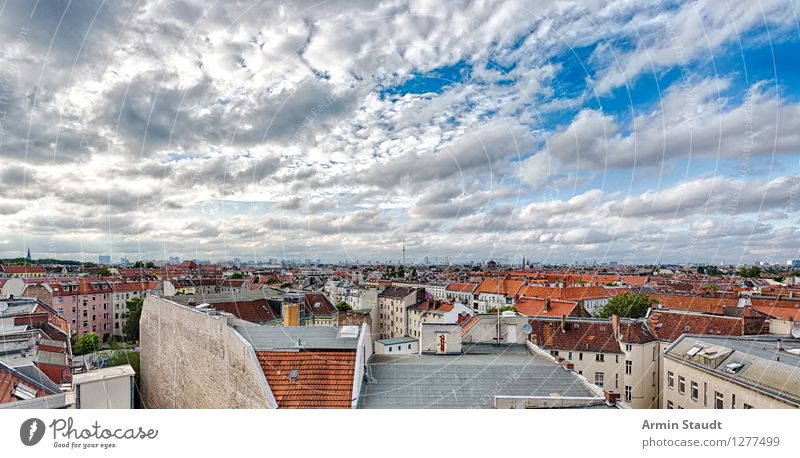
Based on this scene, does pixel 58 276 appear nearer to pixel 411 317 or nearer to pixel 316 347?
pixel 411 317

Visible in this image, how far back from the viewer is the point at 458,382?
2.65 m

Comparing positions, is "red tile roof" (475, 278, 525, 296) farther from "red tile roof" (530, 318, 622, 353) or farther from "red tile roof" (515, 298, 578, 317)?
"red tile roof" (530, 318, 622, 353)

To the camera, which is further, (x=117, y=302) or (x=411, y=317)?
(x=411, y=317)

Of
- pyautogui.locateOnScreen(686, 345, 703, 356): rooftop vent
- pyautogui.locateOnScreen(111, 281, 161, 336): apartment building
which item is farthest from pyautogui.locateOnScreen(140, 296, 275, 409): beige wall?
pyautogui.locateOnScreen(111, 281, 161, 336): apartment building

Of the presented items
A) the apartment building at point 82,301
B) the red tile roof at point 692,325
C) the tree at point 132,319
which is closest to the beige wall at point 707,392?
the red tile roof at point 692,325

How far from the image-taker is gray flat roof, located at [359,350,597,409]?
2400 millimetres

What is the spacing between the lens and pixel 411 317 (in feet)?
36.5

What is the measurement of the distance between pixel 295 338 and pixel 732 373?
292cm

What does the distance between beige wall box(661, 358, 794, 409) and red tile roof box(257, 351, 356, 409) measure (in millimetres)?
2372

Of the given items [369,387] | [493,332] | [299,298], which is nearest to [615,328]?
[493,332]

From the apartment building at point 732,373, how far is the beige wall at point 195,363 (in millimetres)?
2805

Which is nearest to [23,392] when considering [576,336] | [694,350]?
[694,350]
